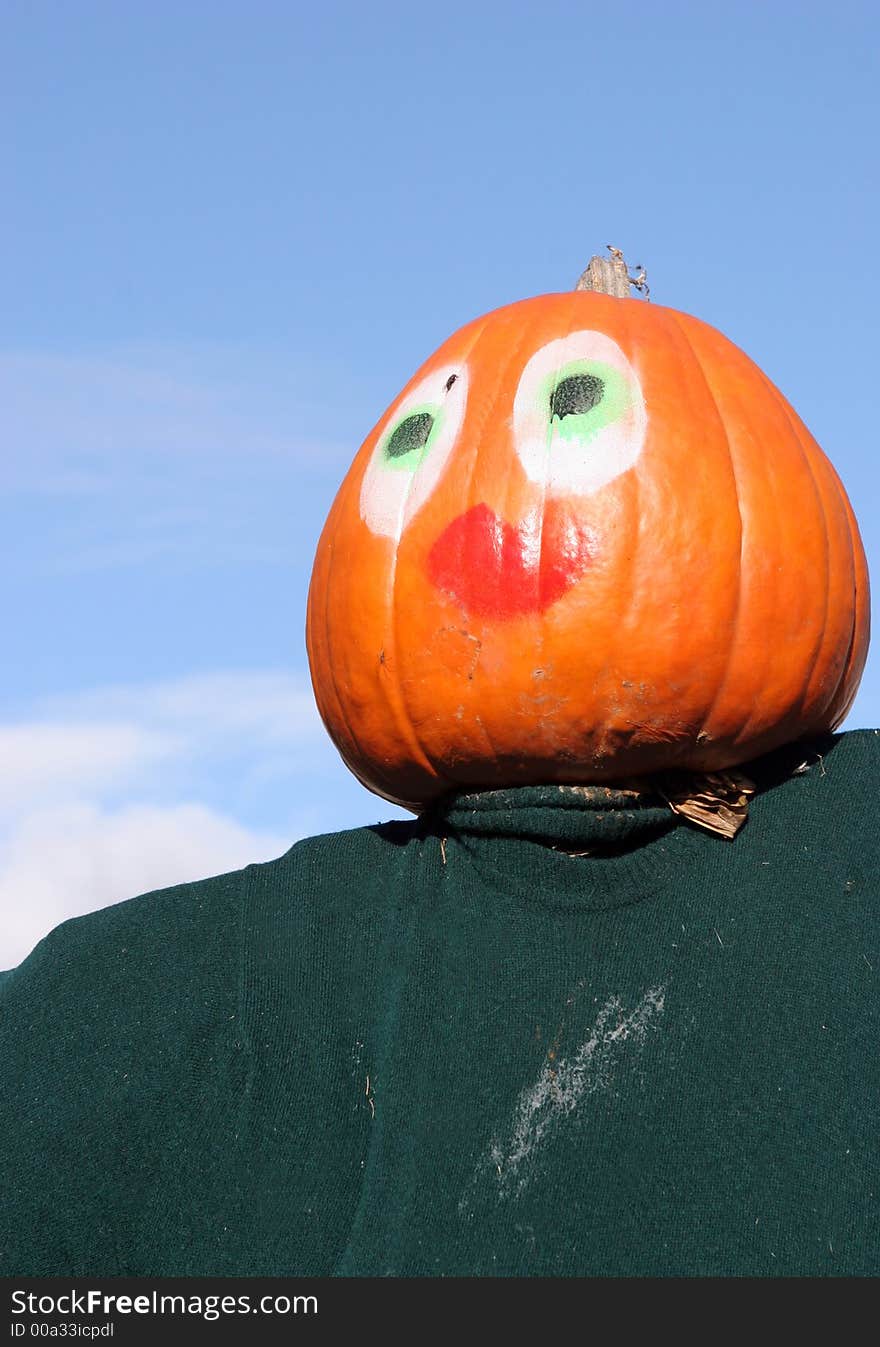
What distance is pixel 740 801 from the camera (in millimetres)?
2572

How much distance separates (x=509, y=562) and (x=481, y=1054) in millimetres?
791

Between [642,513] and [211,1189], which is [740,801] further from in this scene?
[211,1189]

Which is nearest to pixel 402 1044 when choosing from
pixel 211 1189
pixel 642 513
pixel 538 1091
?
pixel 538 1091

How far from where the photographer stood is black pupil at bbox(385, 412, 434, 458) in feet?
8.73

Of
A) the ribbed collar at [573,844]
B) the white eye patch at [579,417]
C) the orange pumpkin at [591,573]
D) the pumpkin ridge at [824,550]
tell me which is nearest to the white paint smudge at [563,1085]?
the ribbed collar at [573,844]

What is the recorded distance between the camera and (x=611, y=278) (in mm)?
2998

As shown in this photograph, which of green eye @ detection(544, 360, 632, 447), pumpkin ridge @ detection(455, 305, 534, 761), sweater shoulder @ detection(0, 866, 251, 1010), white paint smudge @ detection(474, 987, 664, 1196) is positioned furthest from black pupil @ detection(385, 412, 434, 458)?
white paint smudge @ detection(474, 987, 664, 1196)

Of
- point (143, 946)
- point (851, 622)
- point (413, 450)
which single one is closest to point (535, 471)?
point (413, 450)

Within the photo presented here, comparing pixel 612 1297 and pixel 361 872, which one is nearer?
pixel 612 1297

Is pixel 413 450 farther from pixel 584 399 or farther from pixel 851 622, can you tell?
pixel 851 622

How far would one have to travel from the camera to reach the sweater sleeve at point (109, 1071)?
9.05 feet

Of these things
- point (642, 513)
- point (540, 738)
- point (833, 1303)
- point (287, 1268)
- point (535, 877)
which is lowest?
point (833, 1303)

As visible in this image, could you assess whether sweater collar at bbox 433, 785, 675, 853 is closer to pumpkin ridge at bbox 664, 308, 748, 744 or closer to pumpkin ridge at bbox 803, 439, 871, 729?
pumpkin ridge at bbox 664, 308, 748, 744

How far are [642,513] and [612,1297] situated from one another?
1168mm
